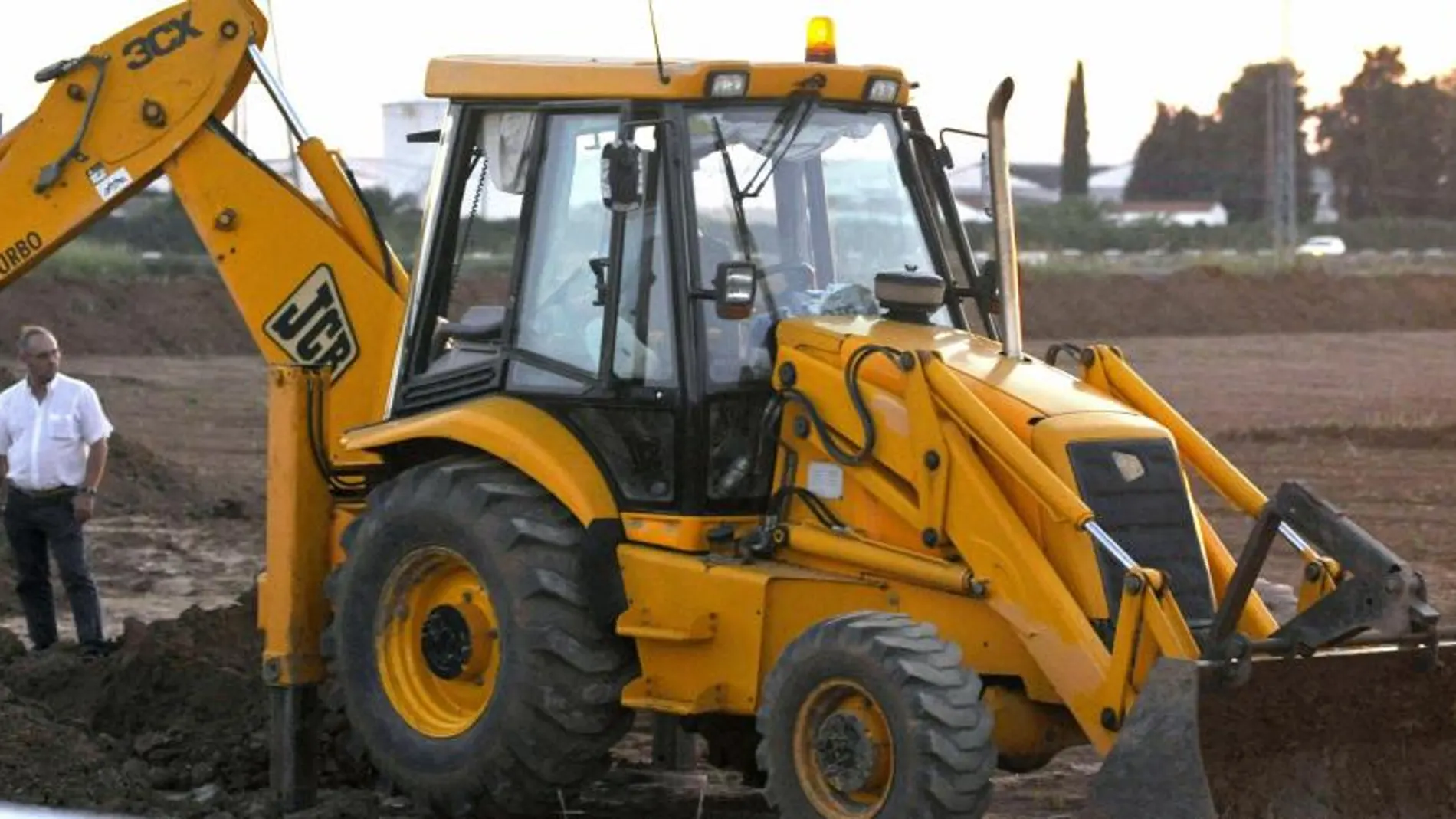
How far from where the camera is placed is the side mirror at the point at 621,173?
8711 millimetres

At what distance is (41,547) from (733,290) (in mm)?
5709

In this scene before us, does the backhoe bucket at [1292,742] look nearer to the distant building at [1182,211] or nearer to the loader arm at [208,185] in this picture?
the loader arm at [208,185]

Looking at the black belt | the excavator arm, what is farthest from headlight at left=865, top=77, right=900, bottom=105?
the black belt

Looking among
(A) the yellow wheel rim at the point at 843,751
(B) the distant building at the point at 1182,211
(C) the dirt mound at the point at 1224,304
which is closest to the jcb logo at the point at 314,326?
(A) the yellow wheel rim at the point at 843,751

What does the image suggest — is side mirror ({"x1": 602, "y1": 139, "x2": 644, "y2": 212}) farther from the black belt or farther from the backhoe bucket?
the black belt

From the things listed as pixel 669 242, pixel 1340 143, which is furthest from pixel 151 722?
pixel 1340 143

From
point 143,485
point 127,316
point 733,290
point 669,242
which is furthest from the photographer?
point 127,316

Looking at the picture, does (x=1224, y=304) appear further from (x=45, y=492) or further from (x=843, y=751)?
(x=843, y=751)

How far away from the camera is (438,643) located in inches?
367

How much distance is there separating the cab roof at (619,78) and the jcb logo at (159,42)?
1328mm

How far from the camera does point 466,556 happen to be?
9094 millimetres

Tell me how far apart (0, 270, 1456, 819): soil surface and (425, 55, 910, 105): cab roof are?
2.56 meters

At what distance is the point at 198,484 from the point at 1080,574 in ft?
39.9

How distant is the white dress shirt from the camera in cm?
1305
